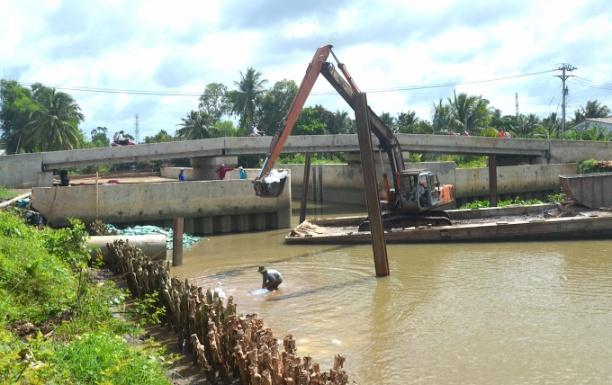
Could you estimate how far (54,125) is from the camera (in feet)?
161

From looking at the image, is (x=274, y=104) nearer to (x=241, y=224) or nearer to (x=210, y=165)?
(x=210, y=165)

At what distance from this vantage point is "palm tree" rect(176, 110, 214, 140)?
6372 cm

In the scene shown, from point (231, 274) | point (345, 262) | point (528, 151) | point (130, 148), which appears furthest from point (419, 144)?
point (231, 274)

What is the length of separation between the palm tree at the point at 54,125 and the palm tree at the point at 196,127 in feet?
41.4

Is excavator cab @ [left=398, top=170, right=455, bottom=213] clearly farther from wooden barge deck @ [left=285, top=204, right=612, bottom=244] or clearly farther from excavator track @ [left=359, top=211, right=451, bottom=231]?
wooden barge deck @ [left=285, top=204, right=612, bottom=244]

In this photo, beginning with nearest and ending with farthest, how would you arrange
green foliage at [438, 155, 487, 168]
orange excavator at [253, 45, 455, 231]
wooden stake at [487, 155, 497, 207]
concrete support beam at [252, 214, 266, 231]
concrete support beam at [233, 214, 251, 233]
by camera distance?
1. orange excavator at [253, 45, 455, 231]
2. concrete support beam at [233, 214, 251, 233]
3. concrete support beam at [252, 214, 266, 231]
4. wooden stake at [487, 155, 497, 207]
5. green foliage at [438, 155, 487, 168]

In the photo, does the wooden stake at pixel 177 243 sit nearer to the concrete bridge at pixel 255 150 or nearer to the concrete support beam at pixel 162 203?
the concrete support beam at pixel 162 203

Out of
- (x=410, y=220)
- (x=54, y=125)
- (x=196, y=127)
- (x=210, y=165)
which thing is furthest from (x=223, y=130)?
(x=410, y=220)

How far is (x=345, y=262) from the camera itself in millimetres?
16625

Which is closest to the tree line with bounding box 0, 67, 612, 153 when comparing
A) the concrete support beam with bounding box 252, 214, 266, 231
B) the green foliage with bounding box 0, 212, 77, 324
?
the concrete support beam with bounding box 252, 214, 266, 231

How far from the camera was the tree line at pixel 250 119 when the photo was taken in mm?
49562

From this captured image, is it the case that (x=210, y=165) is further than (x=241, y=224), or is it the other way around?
(x=210, y=165)

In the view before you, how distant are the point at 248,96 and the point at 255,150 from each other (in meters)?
36.4

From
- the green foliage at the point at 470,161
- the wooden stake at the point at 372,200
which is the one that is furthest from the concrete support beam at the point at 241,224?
the green foliage at the point at 470,161
